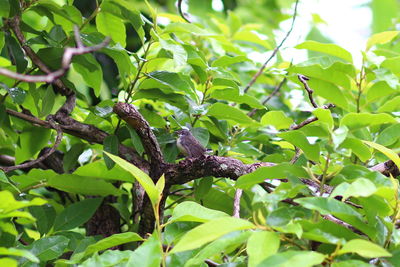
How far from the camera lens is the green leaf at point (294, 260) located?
2.49 feet

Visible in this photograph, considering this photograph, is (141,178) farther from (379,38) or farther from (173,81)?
(379,38)

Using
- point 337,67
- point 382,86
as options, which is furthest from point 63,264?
point 382,86

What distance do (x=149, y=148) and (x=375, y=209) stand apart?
1.64ft

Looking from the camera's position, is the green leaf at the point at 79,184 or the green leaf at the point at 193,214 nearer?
the green leaf at the point at 193,214

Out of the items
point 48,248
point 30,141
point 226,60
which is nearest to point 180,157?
point 226,60

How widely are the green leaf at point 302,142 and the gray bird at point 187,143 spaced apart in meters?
0.34

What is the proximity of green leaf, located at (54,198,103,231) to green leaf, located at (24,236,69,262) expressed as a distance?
22 centimetres

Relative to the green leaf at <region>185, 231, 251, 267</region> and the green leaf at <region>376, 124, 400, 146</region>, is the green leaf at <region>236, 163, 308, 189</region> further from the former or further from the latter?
the green leaf at <region>376, 124, 400, 146</region>

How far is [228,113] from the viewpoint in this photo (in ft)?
4.33

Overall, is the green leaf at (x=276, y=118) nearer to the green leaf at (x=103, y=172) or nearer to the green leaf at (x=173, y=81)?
the green leaf at (x=173, y=81)

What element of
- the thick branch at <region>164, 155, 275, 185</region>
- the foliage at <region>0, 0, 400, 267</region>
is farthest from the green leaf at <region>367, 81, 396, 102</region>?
the thick branch at <region>164, 155, 275, 185</region>

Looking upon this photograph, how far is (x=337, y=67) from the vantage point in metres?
1.31

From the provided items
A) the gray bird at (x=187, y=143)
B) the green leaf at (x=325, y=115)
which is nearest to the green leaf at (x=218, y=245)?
the green leaf at (x=325, y=115)

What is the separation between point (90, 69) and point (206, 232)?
670 mm
